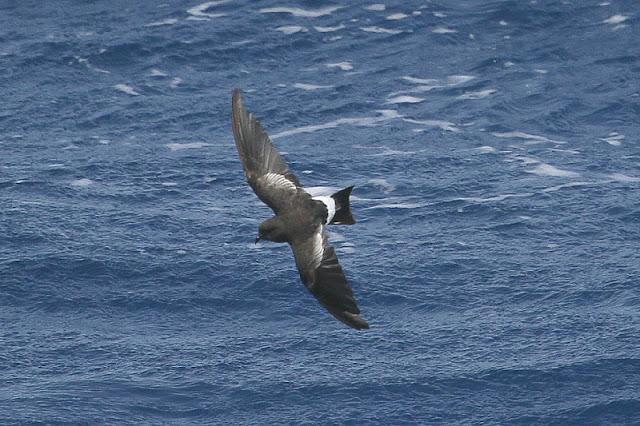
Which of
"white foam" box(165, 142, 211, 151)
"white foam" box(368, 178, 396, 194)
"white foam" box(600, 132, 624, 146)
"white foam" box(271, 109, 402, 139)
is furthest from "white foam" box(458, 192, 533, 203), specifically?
"white foam" box(165, 142, 211, 151)

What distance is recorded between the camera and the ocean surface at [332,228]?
3095 centimetres

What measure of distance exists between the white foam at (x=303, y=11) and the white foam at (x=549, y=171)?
10408 mm

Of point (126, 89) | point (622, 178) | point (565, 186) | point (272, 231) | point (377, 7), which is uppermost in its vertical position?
point (272, 231)

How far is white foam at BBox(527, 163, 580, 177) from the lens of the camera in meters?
35.8

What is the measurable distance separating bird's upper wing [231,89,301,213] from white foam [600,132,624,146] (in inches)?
692

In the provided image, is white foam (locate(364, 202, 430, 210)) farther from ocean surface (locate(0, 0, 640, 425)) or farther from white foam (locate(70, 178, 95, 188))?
white foam (locate(70, 178, 95, 188))

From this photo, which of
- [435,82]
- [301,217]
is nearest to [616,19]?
[435,82]

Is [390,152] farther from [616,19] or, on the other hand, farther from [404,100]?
[616,19]

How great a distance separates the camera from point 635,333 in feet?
103

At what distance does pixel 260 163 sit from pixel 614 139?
59.0 feet

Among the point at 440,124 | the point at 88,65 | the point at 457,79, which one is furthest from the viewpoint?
the point at 88,65

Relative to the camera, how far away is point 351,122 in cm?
3869

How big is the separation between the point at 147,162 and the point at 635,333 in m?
13.3

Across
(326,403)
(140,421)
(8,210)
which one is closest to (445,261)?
(326,403)
